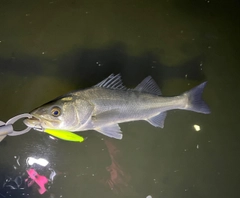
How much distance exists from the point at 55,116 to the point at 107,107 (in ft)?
0.49

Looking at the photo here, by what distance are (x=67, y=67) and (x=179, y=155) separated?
514 mm

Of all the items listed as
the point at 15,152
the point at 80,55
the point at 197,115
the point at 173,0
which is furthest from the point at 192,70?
the point at 15,152

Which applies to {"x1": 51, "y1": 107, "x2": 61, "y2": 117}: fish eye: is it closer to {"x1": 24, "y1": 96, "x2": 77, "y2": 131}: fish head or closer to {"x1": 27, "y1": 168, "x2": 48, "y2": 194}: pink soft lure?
{"x1": 24, "y1": 96, "x2": 77, "y2": 131}: fish head

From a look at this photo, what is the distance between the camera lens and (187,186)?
1.16 m

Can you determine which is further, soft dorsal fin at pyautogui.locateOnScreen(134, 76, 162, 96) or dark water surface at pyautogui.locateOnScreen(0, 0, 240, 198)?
dark water surface at pyautogui.locateOnScreen(0, 0, 240, 198)

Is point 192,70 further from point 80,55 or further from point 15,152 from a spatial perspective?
point 15,152

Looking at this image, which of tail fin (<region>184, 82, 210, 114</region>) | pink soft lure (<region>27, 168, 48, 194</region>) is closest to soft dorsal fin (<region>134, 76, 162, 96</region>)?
tail fin (<region>184, 82, 210, 114</region>)

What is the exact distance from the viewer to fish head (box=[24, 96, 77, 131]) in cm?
80

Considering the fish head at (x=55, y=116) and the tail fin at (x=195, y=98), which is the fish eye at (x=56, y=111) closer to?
the fish head at (x=55, y=116)

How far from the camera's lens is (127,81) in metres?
1.13

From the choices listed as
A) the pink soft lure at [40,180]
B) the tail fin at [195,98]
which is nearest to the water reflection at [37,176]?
the pink soft lure at [40,180]

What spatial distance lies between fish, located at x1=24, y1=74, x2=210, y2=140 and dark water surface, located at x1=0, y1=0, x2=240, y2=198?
193 millimetres

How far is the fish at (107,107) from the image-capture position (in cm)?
81

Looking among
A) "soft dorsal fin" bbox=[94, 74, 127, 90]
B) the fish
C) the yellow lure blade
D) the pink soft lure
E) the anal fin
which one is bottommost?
the pink soft lure
